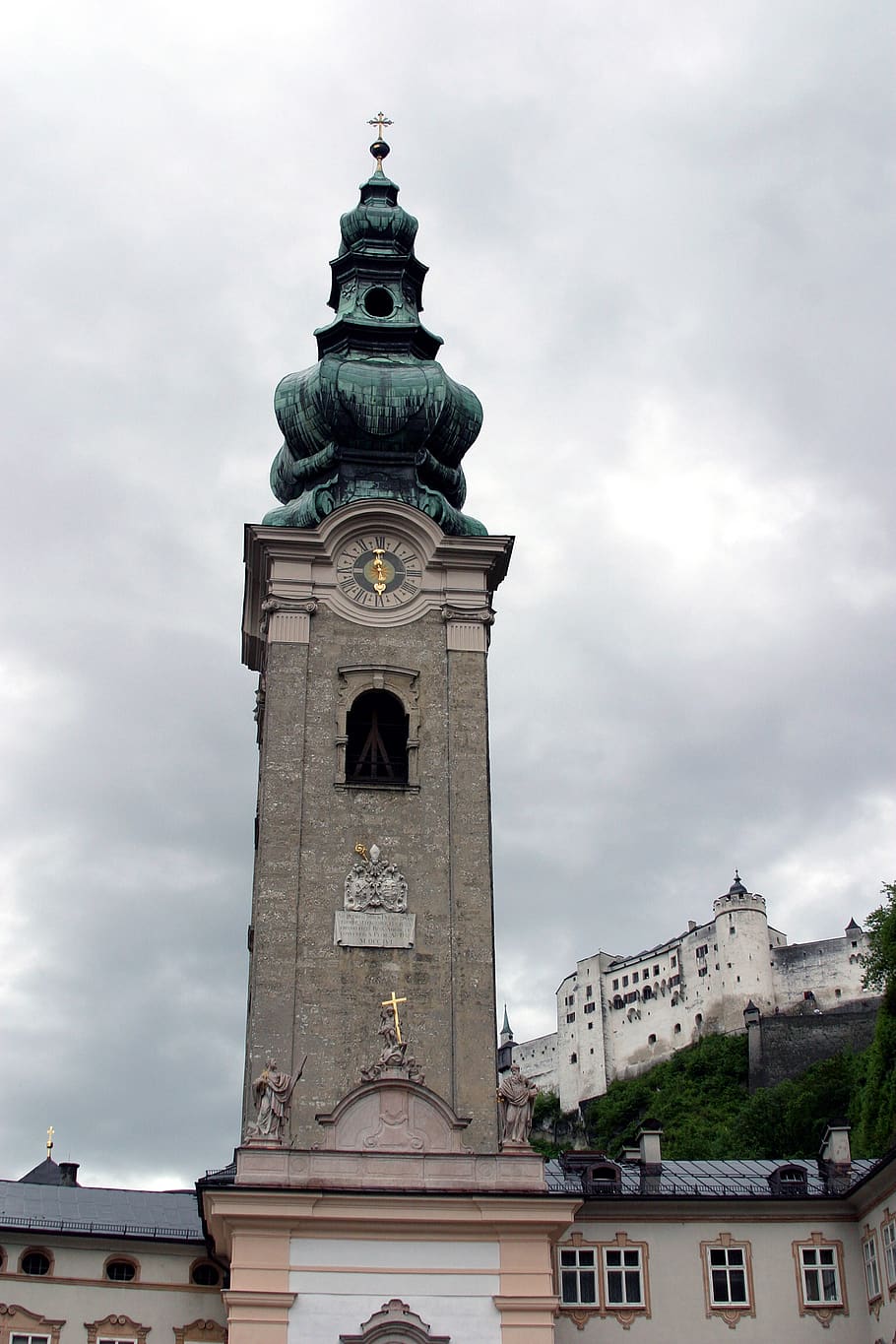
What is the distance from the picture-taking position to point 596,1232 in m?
30.8

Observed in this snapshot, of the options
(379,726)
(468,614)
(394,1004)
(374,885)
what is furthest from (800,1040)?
(394,1004)

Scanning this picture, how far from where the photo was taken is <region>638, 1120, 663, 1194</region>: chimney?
107 ft

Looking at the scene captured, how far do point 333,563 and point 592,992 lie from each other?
84.0 meters

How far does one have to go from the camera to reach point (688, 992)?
356 feet

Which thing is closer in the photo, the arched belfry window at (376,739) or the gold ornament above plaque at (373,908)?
the gold ornament above plaque at (373,908)

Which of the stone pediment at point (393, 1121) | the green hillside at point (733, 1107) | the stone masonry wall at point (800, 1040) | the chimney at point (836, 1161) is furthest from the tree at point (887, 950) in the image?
the stone masonry wall at point (800, 1040)

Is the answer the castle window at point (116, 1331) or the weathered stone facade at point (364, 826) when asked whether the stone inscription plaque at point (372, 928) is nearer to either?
the weathered stone facade at point (364, 826)

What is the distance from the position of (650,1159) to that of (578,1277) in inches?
161

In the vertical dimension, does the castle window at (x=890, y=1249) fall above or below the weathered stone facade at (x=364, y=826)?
below

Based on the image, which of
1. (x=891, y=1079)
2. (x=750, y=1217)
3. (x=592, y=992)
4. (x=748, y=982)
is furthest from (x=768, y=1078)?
(x=750, y=1217)

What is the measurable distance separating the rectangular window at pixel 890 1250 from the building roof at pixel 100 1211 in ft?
37.6

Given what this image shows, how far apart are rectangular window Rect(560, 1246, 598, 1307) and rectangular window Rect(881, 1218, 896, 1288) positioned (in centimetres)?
481

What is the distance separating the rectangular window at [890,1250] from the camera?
95.5ft

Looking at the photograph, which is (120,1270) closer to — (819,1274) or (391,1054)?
(391,1054)
